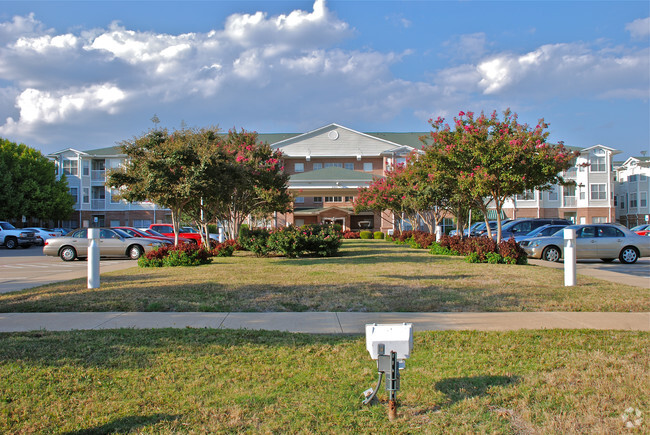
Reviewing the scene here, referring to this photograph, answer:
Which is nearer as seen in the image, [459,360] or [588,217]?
[459,360]

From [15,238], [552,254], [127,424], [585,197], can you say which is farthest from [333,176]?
[127,424]

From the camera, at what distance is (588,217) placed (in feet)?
178

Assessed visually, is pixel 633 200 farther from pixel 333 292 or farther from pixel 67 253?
pixel 67 253

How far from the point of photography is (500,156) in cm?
1584

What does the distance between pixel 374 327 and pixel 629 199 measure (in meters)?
66.4

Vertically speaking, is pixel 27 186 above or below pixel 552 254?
above

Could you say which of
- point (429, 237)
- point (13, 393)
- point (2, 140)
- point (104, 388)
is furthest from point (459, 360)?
point (2, 140)

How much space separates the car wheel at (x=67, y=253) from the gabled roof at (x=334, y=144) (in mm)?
37227

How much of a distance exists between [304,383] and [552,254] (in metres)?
16.6

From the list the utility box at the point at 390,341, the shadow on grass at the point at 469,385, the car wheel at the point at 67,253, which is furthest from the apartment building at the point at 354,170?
the utility box at the point at 390,341

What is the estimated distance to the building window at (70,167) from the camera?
56.5 metres

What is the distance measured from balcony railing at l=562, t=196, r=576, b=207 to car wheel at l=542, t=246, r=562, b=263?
40.7 meters

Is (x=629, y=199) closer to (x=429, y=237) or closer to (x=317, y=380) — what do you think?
(x=429, y=237)

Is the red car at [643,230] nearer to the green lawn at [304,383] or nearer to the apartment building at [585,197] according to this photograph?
the apartment building at [585,197]
